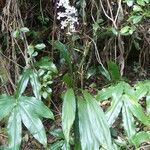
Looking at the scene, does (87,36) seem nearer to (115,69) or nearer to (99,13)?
(99,13)

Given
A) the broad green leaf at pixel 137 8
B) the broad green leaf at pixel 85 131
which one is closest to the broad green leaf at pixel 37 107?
the broad green leaf at pixel 85 131

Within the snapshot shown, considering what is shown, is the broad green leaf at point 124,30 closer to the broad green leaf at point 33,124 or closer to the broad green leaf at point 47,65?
the broad green leaf at point 47,65

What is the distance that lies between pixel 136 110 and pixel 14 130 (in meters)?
0.49

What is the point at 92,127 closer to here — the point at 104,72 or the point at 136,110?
the point at 136,110

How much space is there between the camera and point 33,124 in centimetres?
143

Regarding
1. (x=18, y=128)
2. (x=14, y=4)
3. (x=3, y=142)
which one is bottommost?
(x=3, y=142)

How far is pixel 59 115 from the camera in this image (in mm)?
2000

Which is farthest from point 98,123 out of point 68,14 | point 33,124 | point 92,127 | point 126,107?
point 68,14

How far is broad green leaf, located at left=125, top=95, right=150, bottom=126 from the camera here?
1461 mm

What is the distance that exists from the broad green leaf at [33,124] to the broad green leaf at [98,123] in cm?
20

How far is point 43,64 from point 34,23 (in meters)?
0.54

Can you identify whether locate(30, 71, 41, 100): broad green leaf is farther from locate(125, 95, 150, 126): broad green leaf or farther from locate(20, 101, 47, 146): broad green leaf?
locate(125, 95, 150, 126): broad green leaf

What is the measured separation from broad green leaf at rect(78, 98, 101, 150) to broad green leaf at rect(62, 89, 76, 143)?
0.04m

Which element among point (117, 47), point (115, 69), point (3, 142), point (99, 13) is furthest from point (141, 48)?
point (3, 142)
